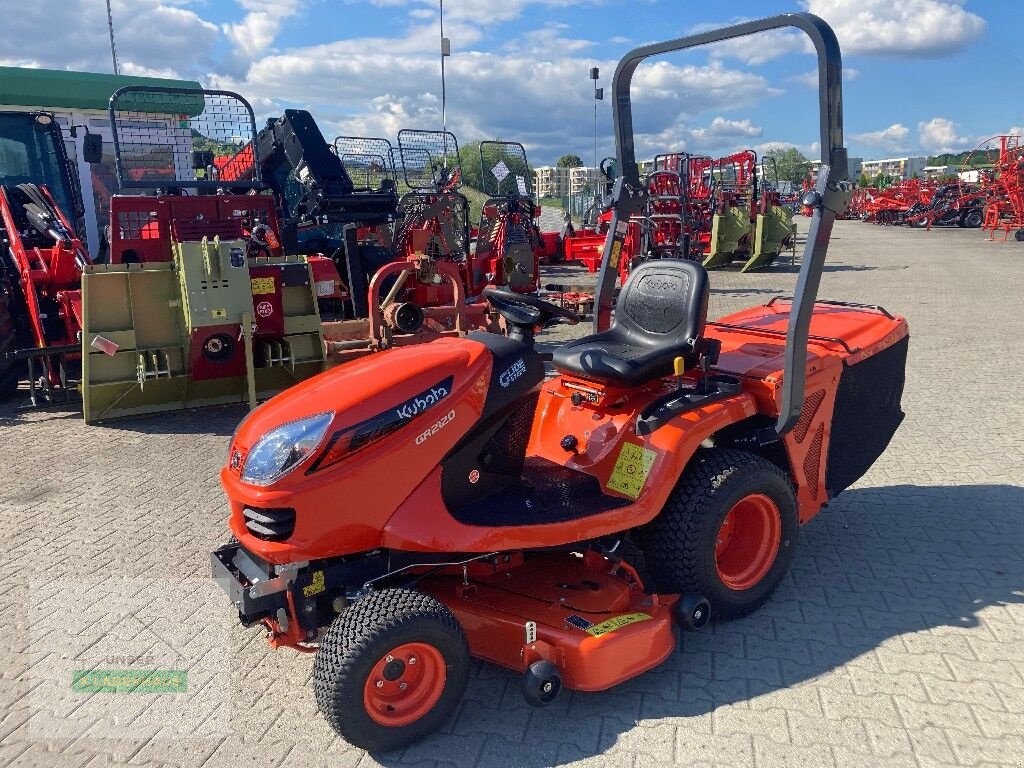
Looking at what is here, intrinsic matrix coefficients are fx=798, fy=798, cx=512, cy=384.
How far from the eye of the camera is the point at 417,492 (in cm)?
260

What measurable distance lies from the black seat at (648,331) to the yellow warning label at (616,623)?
88 cm

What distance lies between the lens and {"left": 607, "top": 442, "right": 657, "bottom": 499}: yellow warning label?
3.00 meters

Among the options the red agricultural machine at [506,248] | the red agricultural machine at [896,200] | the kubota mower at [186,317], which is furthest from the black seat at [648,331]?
the red agricultural machine at [896,200]

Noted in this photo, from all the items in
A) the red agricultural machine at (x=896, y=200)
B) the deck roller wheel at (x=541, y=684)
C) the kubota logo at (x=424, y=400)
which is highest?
the red agricultural machine at (x=896, y=200)

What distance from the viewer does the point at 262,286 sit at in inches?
247

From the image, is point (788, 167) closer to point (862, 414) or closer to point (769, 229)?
point (769, 229)

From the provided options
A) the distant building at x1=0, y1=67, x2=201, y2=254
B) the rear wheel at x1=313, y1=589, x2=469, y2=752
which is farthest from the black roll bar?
the distant building at x1=0, y1=67, x2=201, y2=254

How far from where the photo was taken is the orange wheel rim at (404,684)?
2.44 metres

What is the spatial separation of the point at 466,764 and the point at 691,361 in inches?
69.9

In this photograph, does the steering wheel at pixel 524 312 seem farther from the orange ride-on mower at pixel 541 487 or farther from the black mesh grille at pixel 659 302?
the black mesh grille at pixel 659 302

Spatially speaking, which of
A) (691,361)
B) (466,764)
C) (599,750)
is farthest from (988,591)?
(466,764)

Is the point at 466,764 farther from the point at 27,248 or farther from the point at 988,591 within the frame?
the point at 27,248

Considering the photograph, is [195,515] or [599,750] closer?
[599,750]

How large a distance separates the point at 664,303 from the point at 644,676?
154cm
